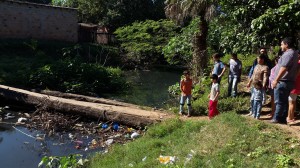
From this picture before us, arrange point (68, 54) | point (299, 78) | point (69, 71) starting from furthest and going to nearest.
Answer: point (68, 54), point (69, 71), point (299, 78)

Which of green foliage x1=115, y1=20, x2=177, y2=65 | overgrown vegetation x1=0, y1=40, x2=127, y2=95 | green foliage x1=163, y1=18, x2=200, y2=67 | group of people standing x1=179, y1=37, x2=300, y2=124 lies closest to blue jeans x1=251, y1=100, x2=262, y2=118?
group of people standing x1=179, y1=37, x2=300, y2=124

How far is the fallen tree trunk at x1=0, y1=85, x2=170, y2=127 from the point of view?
35.6ft

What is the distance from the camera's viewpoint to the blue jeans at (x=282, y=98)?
25.9 ft

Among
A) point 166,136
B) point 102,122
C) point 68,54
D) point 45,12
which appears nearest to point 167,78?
point 68,54

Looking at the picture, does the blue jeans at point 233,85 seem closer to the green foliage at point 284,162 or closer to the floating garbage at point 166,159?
the floating garbage at point 166,159

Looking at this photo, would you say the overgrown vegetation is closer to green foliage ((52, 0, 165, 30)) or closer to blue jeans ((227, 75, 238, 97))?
blue jeans ((227, 75, 238, 97))

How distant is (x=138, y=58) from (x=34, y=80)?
1505 centimetres

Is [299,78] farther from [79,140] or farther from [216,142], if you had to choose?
[79,140]

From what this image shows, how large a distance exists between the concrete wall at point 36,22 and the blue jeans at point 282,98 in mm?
21768

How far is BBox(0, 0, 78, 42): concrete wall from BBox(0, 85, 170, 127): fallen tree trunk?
1327 centimetres

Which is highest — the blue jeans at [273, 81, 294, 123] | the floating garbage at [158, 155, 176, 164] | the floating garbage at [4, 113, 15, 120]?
the blue jeans at [273, 81, 294, 123]

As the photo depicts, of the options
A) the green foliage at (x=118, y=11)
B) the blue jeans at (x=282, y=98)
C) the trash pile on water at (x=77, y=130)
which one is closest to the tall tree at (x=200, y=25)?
the trash pile on water at (x=77, y=130)

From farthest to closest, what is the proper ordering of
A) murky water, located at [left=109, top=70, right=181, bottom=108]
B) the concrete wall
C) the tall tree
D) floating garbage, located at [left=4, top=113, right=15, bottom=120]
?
the concrete wall
murky water, located at [left=109, top=70, right=181, bottom=108]
the tall tree
floating garbage, located at [left=4, top=113, right=15, bottom=120]

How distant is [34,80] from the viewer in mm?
17469
